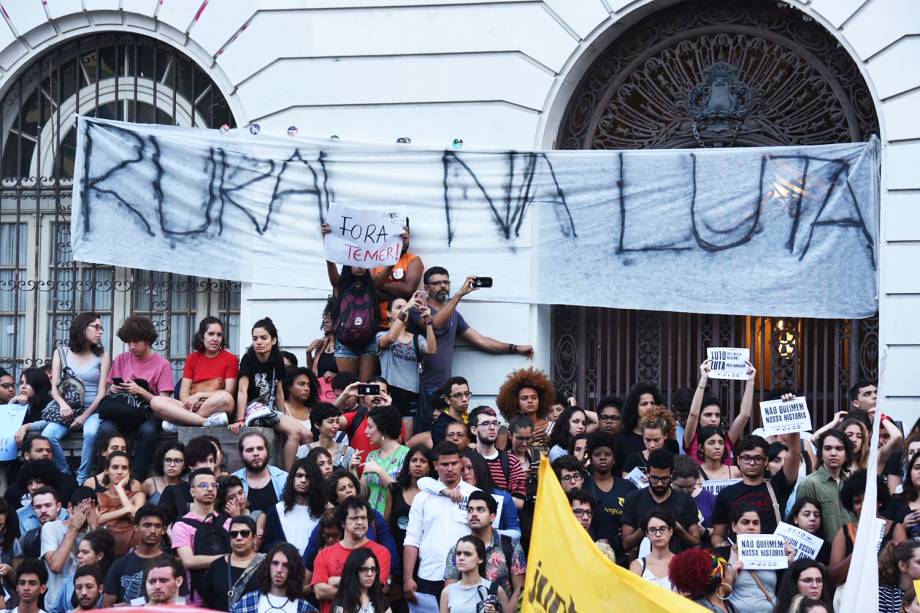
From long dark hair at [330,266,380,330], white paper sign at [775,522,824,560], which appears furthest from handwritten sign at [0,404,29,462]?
white paper sign at [775,522,824,560]

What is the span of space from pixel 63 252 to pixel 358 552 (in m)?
7.52

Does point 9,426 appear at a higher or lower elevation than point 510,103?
lower

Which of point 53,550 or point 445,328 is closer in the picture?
point 53,550

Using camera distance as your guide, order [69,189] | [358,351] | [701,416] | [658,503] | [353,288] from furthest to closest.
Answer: [69,189]
[353,288]
[358,351]
[701,416]
[658,503]

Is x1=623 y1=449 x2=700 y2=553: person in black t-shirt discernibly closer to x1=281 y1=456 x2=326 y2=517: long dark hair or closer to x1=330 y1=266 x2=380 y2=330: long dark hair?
x1=281 y1=456 x2=326 y2=517: long dark hair

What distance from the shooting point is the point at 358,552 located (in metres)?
13.2

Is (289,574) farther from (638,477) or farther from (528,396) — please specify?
(528,396)

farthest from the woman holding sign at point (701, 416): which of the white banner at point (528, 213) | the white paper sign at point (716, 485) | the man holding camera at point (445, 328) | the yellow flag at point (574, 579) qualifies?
the yellow flag at point (574, 579)

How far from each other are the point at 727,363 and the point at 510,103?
4067 millimetres

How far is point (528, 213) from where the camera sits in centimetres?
1808

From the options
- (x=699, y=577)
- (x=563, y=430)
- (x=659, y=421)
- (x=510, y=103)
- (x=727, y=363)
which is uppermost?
(x=510, y=103)

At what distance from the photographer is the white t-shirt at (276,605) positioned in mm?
13125

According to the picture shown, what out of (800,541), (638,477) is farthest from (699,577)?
(638,477)

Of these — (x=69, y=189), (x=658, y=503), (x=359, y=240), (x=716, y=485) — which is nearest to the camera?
(x=658, y=503)
